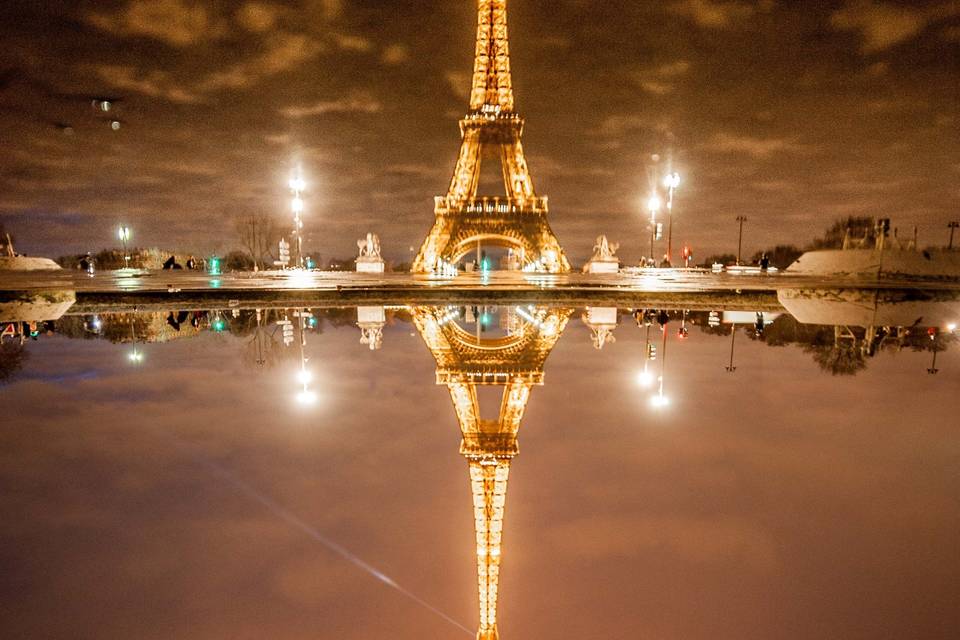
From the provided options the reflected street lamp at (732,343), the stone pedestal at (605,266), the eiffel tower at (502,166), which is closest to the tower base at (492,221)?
the eiffel tower at (502,166)

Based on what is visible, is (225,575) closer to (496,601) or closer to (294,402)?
(496,601)

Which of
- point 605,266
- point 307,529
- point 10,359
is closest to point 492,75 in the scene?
point 605,266

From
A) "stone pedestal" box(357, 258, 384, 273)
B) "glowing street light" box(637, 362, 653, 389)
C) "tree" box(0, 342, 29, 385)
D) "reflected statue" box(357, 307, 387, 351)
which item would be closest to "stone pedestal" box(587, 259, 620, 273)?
"stone pedestal" box(357, 258, 384, 273)

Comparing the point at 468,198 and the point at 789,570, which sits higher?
the point at 468,198

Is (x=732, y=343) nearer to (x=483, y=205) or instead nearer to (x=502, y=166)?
(x=483, y=205)

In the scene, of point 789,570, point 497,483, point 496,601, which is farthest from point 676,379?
point 496,601
